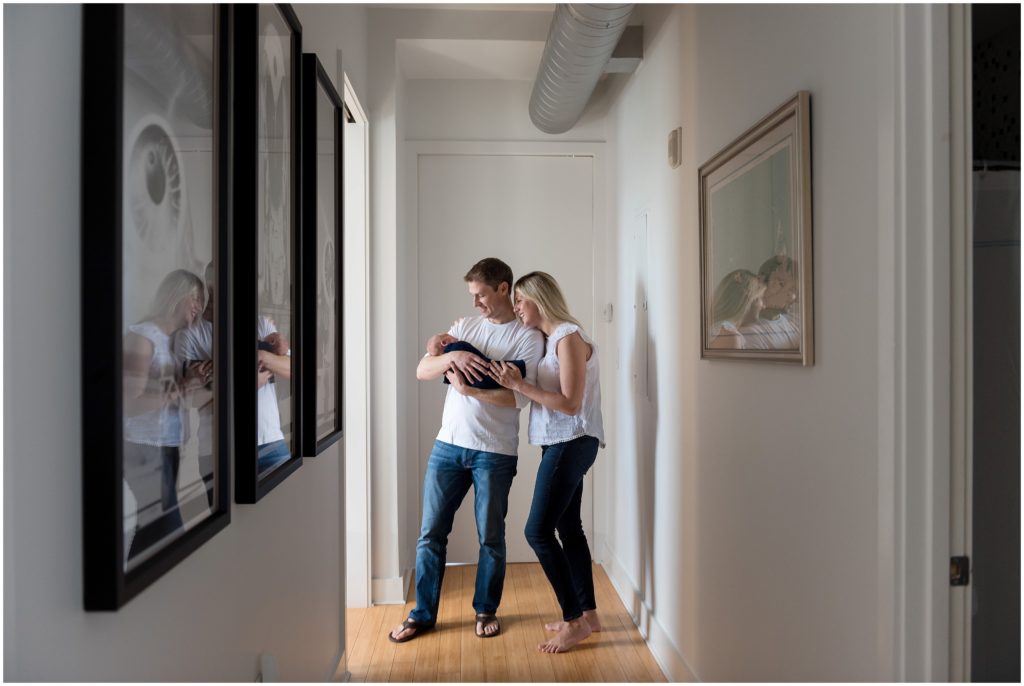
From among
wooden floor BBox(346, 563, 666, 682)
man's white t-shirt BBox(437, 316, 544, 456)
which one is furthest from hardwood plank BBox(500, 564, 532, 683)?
man's white t-shirt BBox(437, 316, 544, 456)

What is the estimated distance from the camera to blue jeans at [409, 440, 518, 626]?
3.03 metres

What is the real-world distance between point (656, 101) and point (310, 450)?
1913 mm

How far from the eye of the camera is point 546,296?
299 cm

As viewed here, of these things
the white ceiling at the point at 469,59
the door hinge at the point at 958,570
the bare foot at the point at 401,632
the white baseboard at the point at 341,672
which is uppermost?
the white ceiling at the point at 469,59

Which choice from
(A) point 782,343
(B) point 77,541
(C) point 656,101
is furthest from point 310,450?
(C) point 656,101

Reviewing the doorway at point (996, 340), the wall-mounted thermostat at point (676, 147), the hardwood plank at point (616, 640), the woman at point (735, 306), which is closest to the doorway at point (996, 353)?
the doorway at point (996, 340)

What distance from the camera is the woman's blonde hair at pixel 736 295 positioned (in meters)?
1.83

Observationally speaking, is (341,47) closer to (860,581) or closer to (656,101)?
(656,101)

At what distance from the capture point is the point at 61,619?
0.75 metres

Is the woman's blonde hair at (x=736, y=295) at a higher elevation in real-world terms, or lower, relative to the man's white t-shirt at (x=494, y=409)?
higher

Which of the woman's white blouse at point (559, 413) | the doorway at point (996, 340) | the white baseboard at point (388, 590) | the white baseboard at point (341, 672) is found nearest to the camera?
the doorway at point (996, 340)

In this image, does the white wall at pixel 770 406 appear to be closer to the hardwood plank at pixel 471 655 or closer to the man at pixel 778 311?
the man at pixel 778 311

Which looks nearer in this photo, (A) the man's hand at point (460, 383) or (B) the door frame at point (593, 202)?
(A) the man's hand at point (460, 383)

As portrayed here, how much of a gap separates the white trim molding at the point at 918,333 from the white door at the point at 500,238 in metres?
2.80
